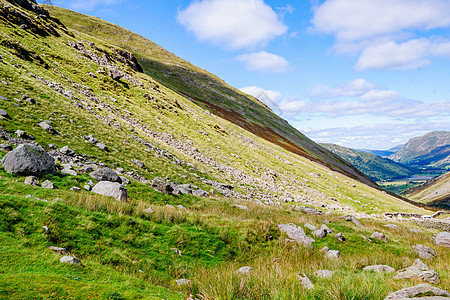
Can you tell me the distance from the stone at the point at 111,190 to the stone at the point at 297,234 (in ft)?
30.4

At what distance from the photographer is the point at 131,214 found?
433 inches

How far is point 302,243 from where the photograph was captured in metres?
12.2

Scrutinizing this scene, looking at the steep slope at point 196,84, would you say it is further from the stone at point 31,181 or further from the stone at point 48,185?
the stone at point 31,181

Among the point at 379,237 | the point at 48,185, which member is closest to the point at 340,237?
the point at 379,237

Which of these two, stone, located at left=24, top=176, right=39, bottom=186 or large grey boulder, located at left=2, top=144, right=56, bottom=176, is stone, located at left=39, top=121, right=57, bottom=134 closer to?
large grey boulder, located at left=2, top=144, right=56, bottom=176

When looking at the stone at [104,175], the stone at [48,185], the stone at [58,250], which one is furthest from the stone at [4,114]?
the stone at [58,250]

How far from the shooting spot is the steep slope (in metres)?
104

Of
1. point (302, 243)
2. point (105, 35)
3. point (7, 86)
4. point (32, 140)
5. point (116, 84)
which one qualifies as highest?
point (105, 35)

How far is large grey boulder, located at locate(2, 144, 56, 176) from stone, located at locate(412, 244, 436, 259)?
21.7 metres

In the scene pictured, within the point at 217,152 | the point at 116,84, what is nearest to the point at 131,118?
the point at 116,84

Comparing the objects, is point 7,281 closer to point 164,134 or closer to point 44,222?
point 44,222

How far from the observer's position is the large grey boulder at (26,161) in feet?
37.7

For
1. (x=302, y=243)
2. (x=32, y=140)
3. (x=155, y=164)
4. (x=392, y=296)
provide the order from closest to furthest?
(x=392, y=296) → (x=302, y=243) → (x=32, y=140) → (x=155, y=164)

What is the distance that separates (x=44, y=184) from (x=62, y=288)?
29.2 ft
